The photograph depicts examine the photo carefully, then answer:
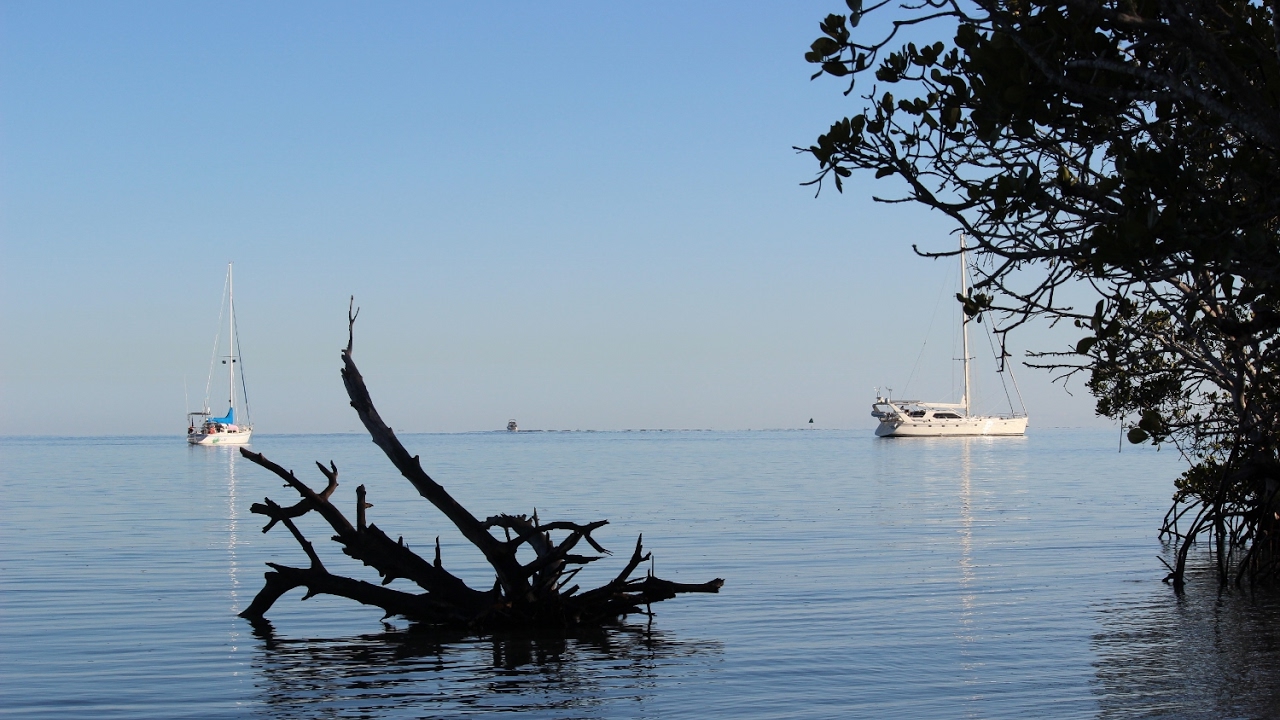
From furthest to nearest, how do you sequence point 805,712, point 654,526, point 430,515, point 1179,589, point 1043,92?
point 430,515
point 654,526
point 1179,589
point 805,712
point 1043,92

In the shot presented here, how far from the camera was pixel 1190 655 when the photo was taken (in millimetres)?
12422

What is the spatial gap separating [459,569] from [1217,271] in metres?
16.4

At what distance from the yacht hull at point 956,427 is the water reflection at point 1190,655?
350 feet

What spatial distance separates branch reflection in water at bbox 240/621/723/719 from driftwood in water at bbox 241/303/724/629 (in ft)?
0.96

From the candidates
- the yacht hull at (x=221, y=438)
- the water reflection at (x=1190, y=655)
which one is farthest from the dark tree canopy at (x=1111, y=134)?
the yacht hull at (x=221, y=438)

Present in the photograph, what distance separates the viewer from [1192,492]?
68.2 ft

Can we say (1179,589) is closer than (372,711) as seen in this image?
No

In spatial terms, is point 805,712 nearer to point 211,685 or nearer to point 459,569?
point 211,685

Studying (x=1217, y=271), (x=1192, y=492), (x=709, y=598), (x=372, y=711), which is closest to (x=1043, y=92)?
(x=1217, y=271)

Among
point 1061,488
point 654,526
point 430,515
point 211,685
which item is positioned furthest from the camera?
point 1061,488

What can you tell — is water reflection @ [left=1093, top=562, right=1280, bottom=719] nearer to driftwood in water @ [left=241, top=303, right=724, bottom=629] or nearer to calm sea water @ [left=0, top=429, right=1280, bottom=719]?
calm sea water @ [left=0, top=429, right=1280, bottom=719]

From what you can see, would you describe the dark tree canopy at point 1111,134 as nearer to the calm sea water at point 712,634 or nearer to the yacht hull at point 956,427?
the calm sea water at point 712,634

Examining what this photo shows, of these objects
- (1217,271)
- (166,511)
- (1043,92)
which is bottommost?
(166,511)

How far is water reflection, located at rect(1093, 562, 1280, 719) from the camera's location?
10.3 meters
